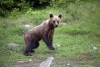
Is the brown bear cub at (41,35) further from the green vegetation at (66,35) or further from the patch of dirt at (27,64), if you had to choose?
the patch of dirt at (27,64)

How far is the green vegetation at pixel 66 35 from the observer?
361 inches

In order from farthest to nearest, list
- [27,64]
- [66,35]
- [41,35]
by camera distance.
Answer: [66,35] → [41,35] → [27,64]

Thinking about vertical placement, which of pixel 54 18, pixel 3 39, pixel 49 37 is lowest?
pixel 3 39

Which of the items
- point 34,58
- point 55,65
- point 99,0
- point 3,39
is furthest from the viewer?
point 99,0

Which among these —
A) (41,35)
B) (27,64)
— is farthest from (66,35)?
(27,64)

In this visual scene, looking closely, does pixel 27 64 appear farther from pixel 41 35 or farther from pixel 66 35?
pixel 66 35

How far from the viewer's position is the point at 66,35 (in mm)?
12133

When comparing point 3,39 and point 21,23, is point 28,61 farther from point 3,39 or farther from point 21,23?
point 21,23

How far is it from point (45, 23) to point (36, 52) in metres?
1.01

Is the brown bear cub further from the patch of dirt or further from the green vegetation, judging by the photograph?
the patch of dirt

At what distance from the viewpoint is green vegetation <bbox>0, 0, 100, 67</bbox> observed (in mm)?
9164

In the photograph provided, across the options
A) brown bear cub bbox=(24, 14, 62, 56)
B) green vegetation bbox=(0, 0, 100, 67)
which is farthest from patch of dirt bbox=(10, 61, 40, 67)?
brown bear cub bbox=(24, 14, 62, 56)

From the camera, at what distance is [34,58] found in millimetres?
9281

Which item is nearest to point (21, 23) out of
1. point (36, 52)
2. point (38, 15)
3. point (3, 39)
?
point (38, 15)
